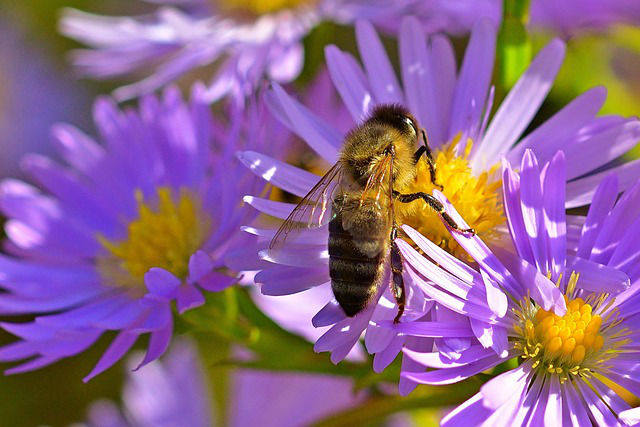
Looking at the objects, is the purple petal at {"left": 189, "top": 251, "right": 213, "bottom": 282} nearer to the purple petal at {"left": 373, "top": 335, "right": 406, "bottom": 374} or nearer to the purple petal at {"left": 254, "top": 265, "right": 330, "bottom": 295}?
the purple petal at {"left": 254, "top": 265, "right": 330, "bottom": 295}

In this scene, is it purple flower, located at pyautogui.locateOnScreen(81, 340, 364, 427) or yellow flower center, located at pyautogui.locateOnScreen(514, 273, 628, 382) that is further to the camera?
purple flower, located at pyautogui.locateOnScreen(81, 340, 364, 427)

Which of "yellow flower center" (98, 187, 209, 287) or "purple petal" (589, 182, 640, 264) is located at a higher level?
"yellow flower center" (98, 187, 209, 287)

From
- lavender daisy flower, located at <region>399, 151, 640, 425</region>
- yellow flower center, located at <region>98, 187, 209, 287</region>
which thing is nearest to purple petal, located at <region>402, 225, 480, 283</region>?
lavender daisy flower, located at <region>399, 151, 640, 425</region>

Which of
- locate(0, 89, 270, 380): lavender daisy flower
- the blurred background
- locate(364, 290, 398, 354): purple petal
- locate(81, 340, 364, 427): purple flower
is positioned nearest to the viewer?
locate(364, 290, 398, 354): purple petal

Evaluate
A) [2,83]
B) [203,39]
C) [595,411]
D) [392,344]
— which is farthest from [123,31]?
[2,83]

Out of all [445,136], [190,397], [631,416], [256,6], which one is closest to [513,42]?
[445,136]

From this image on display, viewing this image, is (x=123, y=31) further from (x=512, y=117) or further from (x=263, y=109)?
(x=512, y=117)

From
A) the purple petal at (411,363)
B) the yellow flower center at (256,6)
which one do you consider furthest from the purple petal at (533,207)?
the yellow flower center at (256,6)

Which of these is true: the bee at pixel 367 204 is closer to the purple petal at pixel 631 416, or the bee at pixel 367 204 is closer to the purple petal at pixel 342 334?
the purple petal at pixel 342 334
